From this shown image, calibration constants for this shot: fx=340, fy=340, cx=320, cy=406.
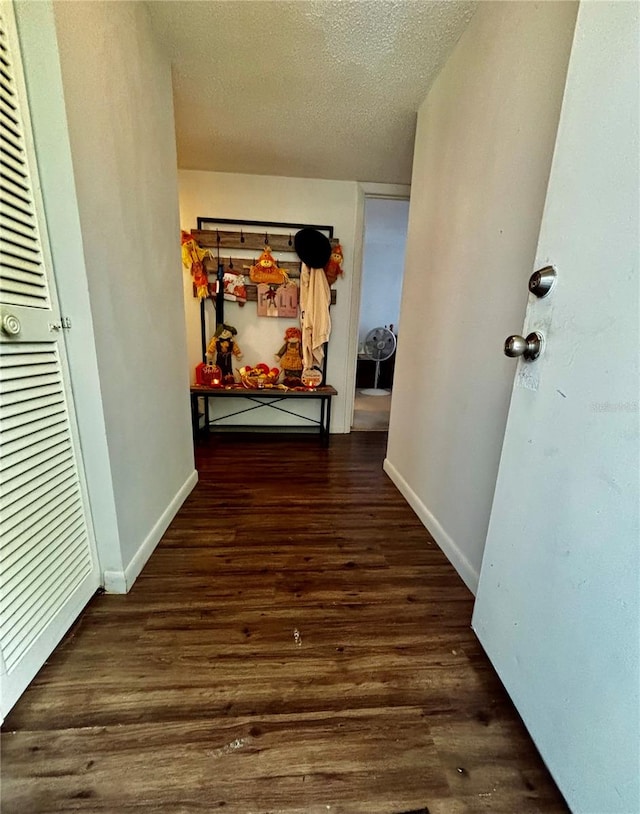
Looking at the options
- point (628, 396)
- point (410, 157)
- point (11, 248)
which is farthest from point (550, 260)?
point (410, 157)

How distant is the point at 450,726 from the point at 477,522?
2.12 feet

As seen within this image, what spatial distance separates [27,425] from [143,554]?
0.75 m

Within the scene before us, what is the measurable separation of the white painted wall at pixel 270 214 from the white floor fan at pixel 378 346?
207cm

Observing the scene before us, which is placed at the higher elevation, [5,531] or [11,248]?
[11,248]

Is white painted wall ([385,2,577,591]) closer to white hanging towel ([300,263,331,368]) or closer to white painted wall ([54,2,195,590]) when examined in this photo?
white hanging towel ([300,263,331,368])

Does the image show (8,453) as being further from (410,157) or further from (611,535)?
(410,157)

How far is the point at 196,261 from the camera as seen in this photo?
2.82 meters

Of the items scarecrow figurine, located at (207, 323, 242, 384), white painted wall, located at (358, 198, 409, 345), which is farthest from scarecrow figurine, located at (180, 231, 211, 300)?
white painted wall, located at (358, 198, 409, 345)

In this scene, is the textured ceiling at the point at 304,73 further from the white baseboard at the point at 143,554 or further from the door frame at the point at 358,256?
the white baseboard at the point at 143,554

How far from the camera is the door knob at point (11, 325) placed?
0.81 meters

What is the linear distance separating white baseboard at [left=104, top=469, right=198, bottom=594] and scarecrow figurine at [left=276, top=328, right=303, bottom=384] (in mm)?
1480

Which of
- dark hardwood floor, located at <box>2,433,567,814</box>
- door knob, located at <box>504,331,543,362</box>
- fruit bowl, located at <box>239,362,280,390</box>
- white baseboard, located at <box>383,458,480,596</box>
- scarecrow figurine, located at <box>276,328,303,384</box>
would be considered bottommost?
dark hardwood floor, located at <box>2,433,567,814</box>

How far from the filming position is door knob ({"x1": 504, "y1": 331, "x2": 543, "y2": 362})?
848 mm

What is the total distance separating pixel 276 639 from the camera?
111cm
